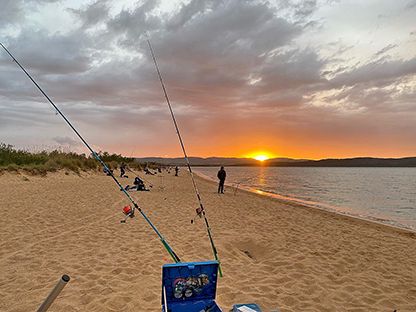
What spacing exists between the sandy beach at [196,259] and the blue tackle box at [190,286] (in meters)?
1.01

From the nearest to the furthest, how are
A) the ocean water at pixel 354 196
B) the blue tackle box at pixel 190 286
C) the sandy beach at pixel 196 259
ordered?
the blue tackle box at pixel 190 286 < the sandy beach at pixel 196 259 < the ocean water at pixel 354 196

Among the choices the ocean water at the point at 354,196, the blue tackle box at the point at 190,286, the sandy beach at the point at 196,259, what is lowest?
the ocean water at the point at 354,196

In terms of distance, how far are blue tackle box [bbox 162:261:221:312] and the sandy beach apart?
1008 millimetres

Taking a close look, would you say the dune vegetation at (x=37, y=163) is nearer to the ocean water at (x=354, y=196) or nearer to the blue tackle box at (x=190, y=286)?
the ocean water at (x=354, y=196)

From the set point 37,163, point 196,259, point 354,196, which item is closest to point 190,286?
point 196,259

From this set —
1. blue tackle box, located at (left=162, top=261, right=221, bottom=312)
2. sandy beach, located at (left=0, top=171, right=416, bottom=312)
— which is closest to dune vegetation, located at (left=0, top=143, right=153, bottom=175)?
sandy beach, located at (left=0, top=171, right=416, bottom=312)

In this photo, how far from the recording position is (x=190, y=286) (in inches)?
156

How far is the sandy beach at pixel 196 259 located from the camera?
5152 millimetres

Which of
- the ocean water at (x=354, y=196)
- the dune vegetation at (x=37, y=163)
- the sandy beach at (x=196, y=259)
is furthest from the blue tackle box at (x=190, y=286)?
the dune vegetation at (x=37, y=163)

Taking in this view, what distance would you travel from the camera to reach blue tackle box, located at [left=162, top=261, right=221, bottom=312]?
3838 millimetres

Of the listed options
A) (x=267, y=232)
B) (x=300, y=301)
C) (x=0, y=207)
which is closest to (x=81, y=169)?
(x=0, y=207)

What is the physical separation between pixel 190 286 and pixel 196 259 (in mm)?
3227

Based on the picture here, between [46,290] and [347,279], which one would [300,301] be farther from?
[46,290]

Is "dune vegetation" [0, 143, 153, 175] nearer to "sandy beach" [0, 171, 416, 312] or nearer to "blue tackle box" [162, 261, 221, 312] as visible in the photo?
"sandy beach" [0, 171, 416, 312]
